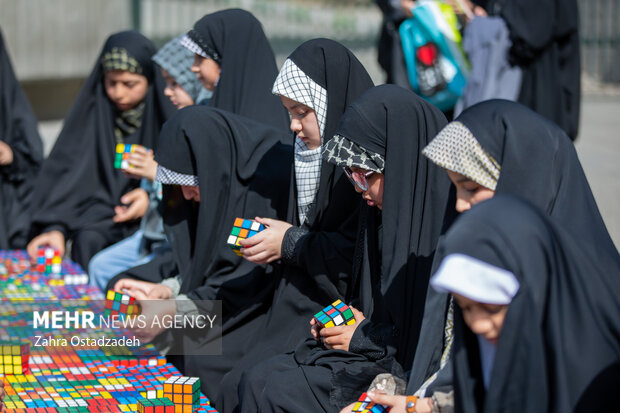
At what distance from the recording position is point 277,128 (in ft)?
14.7

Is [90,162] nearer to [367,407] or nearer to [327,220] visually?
[327,220]

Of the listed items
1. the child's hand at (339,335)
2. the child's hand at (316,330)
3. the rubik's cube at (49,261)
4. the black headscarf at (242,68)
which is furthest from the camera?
the rubik's cube at (49,261)

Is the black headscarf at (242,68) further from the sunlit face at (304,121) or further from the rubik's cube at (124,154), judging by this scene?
the sunlit face at (304,121)

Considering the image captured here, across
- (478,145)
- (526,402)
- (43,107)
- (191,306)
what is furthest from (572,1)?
(43,107)

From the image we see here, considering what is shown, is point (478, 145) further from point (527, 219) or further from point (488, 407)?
point (488, 407)

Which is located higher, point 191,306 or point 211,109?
point 211,109

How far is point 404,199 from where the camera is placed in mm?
3016

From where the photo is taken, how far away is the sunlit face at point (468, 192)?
8.42ft

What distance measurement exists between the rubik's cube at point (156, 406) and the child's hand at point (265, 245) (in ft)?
2.23

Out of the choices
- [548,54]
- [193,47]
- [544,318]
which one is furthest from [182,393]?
[548,54]

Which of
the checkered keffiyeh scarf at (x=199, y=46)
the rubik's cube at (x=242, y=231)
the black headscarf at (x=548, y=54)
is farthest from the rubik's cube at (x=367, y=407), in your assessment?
the black headscarf at (x=548, y=54)

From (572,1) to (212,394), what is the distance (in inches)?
163

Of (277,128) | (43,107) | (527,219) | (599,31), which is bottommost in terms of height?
(43,107)

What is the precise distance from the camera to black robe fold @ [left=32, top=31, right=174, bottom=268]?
18.0 feet
